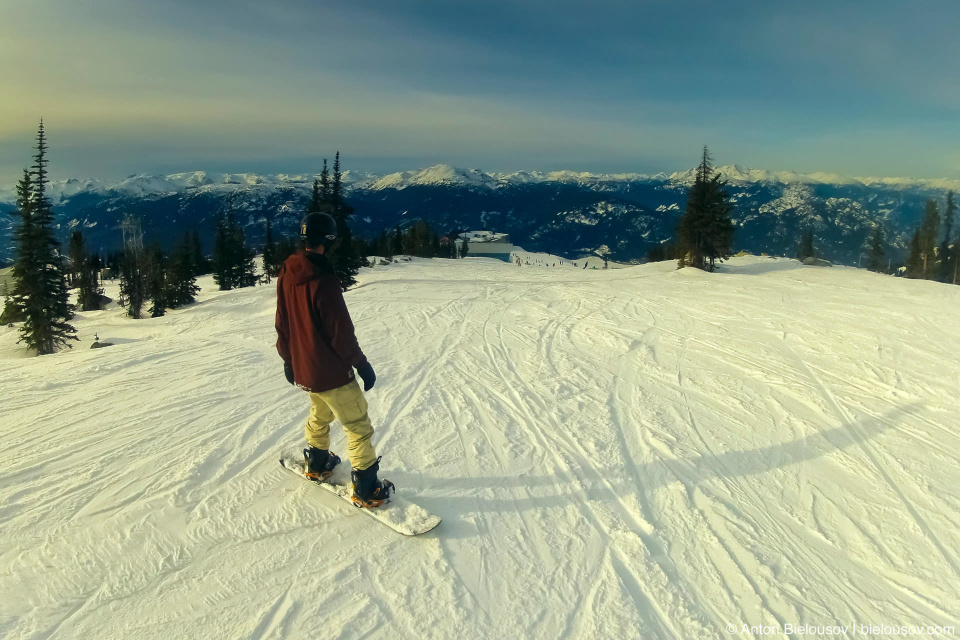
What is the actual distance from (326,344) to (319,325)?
0.53 ft

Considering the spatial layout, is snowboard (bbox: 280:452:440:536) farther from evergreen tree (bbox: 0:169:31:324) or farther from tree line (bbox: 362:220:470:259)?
tree line (bbox: 362:220:470:259)

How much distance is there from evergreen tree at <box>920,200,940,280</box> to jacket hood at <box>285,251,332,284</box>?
71529 millimetres

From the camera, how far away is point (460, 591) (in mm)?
3447

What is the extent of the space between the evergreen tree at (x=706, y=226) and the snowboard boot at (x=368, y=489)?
2974 cm

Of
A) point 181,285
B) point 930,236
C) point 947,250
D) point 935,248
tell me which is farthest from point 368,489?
point 947,250

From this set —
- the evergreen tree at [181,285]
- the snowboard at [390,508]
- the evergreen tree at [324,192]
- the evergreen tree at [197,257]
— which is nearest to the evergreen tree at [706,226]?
the evergreen tree at [324,192]

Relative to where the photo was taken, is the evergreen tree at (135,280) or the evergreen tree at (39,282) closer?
the evergreen tree at (39,282)

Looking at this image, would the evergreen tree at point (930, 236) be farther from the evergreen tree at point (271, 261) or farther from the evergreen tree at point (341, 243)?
the evergreen tree at point (271, 261)

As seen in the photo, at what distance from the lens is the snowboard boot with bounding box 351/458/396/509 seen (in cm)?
421

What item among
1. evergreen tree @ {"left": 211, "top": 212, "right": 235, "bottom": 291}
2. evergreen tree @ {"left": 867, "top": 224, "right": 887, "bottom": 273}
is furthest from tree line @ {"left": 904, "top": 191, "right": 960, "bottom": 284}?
evergreen tree @ {"left": 211, "top": 212, "right": 235, "bottom": 291}

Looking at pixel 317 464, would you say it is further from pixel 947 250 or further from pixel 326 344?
pixel 947 250

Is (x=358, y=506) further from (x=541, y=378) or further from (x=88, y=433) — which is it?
(x=541, y=378)

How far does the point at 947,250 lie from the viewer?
60125 millimetres

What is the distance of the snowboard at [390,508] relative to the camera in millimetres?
4023
